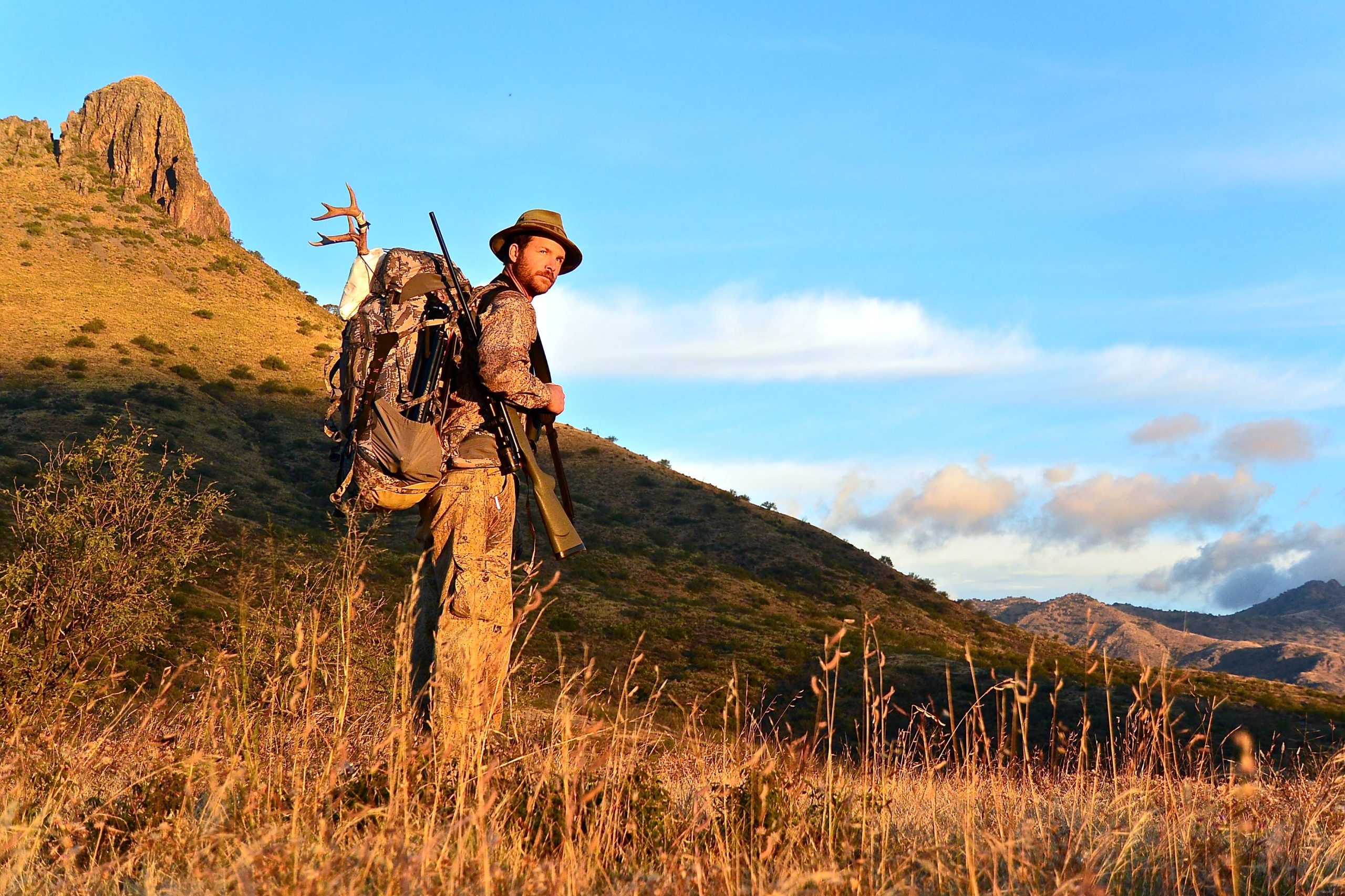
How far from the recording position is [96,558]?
33.2 ft

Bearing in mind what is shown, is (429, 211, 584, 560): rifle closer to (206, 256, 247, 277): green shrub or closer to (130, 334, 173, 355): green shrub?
(130, 334, 173, 355): green shrub

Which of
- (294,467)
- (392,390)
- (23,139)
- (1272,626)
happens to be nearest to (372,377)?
(392,390)

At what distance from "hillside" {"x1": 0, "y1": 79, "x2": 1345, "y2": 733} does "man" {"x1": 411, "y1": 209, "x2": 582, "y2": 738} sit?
15874 mm

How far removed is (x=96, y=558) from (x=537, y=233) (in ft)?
24.1

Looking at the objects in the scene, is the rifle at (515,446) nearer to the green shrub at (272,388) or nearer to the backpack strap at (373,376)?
the backpack strap at (373,376)

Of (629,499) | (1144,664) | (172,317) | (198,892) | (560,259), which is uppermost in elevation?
(172,317)

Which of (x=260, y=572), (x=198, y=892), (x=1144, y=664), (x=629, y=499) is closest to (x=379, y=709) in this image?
(x=198, y=892)

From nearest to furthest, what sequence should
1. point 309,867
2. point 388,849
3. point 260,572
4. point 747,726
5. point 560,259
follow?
1. point 309,867
2. point 388,849
3. point 747,726
4. point 560,259
5. point 260,572

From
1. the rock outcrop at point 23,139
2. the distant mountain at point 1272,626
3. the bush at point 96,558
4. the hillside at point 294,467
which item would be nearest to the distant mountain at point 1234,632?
the distant mountain at point 1272,626

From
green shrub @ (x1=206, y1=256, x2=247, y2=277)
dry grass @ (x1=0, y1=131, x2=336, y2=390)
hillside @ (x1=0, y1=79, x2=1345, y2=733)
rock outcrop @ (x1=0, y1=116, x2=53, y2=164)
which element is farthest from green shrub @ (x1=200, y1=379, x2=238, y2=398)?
rock outcrop @ (x1=0, y1=116, x2=53, y2=164)

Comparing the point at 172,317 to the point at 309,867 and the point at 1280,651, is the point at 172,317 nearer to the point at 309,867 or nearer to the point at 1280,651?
the point at 309,867

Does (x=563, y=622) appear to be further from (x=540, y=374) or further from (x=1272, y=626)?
(x=1272, y=626)

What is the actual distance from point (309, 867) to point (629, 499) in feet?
171

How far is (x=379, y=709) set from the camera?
6.94 meters
